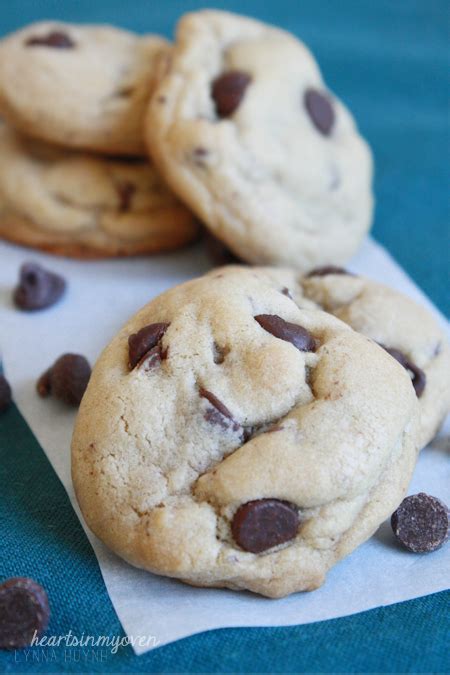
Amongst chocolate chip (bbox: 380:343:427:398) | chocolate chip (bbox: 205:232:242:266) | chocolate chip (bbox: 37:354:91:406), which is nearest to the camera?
chocolate chip (bbox: 380:343:427:398)

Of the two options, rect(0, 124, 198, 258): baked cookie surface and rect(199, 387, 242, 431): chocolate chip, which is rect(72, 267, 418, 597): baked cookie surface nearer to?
rect(199, 387, 242, 431): chocolate chip

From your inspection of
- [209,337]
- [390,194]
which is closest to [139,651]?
[209,337]

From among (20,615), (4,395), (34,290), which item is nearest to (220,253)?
(34,290)

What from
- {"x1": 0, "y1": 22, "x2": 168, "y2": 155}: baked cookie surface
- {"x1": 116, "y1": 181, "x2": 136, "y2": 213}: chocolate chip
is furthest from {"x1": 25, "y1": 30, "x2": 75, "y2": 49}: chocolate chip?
{"x1": 116, "y1": 181, "x2": 136, "y2": 213}: chocolate chip

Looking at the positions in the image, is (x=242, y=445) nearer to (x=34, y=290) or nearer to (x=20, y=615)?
(x=20, y=615)

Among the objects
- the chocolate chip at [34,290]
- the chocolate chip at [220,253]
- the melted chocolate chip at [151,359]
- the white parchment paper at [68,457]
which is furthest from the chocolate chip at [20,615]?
the chocolate chip at [220,253]

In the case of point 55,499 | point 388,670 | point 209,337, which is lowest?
point 55,499

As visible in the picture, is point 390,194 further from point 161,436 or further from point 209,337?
point 161,436
